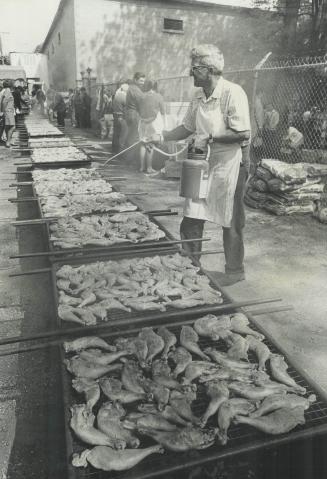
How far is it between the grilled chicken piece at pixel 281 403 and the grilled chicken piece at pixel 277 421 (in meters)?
0.04

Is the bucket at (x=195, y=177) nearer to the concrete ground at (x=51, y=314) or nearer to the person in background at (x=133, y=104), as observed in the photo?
the concrete ground at (x=51, y=314)

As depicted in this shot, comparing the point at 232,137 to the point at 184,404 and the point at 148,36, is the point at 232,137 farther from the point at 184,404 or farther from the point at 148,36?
the point at 148,36

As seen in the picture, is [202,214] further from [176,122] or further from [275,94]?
[275,94]

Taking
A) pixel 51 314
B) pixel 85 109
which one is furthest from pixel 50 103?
pixel 51 314

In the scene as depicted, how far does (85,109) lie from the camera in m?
22.2

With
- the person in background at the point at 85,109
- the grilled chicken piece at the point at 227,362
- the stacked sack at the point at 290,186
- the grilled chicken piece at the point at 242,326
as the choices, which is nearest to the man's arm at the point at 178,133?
the grilled chicken piece at the point at 242,326

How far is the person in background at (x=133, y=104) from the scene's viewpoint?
10.4 metres

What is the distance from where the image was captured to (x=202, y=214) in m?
4.17

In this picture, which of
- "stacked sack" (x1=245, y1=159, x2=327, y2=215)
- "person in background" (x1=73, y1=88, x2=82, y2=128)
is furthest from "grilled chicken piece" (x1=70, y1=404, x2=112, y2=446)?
"person in background" (x1=73, y1=88, x2=82, y2=128)

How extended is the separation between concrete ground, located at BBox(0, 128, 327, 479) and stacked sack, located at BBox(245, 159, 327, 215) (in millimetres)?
251

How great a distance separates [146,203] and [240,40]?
64.7 ft

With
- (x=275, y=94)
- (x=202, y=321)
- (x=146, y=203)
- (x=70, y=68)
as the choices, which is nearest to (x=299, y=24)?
(x=275, y=94)

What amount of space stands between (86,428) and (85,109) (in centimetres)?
2234

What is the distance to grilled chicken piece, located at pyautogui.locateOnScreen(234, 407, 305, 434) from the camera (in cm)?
191
